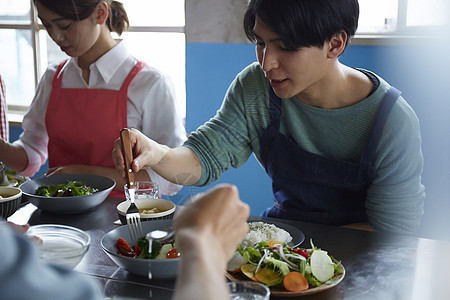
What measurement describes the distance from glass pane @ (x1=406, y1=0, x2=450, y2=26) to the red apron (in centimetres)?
142

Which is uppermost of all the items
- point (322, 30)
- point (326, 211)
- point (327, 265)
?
point (322, 30)

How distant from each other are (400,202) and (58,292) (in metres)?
1.29

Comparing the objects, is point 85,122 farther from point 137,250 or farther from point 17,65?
point 17,65

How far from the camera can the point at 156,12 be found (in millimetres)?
3381

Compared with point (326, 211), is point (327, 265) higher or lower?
higher

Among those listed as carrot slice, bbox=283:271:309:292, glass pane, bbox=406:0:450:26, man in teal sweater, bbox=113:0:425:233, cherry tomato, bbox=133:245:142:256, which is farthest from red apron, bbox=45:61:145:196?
glass pane, bbox=406:0:450:26

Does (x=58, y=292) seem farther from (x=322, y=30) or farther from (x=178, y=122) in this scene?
(x=178, y=122)

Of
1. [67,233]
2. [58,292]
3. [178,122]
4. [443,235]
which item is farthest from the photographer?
[443,235]

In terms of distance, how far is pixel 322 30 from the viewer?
4.98ft

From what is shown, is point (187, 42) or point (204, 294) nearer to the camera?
point (204, 294)

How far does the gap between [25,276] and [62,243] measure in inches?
24.4

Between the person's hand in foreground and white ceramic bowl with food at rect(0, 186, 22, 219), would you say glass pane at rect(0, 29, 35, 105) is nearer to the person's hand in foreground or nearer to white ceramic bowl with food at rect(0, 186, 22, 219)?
white ceramic bowl with food at rect(0, 186, 22, 219)

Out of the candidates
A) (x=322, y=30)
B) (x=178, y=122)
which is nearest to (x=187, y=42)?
(x=178, y=122)

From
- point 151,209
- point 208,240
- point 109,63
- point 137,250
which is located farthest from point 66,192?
point 208,240
